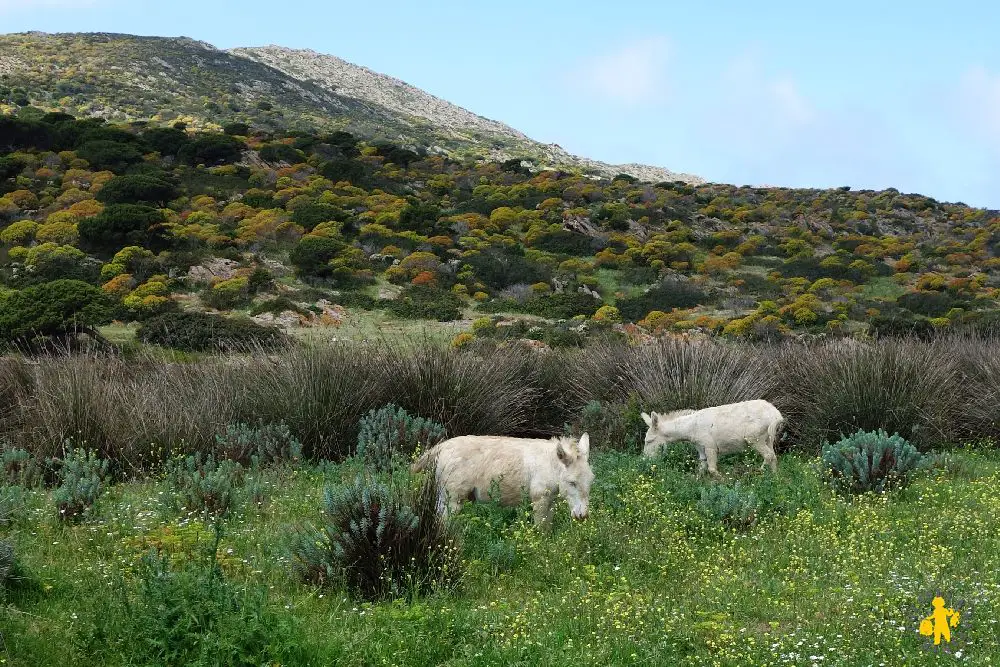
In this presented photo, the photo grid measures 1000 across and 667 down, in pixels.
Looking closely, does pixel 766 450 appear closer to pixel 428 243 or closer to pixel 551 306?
pixel 551 306

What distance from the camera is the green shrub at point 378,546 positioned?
545 centimetres

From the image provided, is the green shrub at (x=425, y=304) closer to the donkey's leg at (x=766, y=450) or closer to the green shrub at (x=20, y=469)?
the donkey's leg at (x=766, y=450)

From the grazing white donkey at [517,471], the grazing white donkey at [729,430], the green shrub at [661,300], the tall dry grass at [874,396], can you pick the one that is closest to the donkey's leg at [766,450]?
the grazing white donkey at [729,430]

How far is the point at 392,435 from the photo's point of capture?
914 cm

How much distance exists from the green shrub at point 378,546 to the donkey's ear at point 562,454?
109cm

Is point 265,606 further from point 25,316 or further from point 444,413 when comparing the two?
point 25,316

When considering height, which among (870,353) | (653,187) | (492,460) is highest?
(653,187)

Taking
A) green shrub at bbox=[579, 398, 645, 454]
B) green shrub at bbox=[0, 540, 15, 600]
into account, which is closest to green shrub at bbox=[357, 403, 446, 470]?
green shrub at bbox=[579, 398, 645, 454]

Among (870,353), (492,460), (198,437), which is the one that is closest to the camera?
(492,460)

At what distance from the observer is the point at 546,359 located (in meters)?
13.7

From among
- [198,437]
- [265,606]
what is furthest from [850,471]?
[198,437]

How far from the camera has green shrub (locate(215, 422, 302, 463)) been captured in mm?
9289

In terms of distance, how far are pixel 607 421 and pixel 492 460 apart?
4814mm

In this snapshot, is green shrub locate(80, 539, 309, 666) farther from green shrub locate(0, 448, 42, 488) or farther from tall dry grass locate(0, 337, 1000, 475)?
tall dry grass locate(0, 337, 1000, 475)
